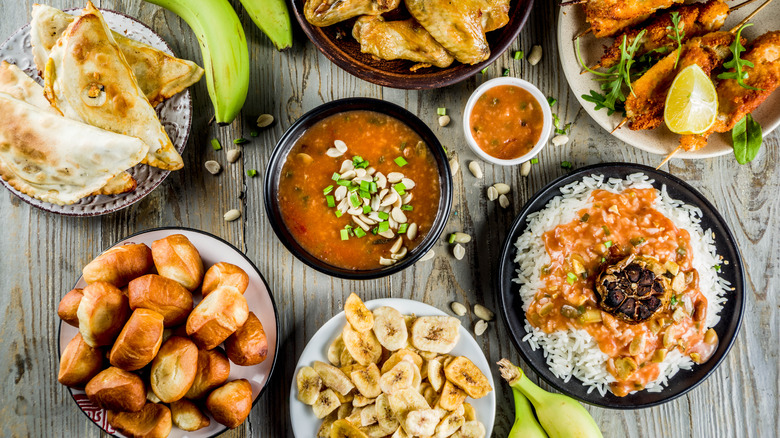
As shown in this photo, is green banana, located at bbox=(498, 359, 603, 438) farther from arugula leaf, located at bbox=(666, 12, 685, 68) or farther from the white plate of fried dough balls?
arugula leaf, located at bbox=(666, 12, 685, 68)

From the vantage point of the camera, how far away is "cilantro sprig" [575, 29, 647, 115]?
2.42 m

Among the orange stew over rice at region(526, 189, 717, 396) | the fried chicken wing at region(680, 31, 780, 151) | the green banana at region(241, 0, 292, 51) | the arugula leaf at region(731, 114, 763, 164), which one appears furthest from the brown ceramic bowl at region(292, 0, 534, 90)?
the arugula leaf at region(731, 114, 763, 164)

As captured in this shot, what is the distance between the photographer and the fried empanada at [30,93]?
2371 millimetres

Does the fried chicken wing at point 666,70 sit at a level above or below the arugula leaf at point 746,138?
above

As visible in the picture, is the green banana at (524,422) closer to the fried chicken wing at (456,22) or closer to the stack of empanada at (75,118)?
the fried chicken wing at (456,22)

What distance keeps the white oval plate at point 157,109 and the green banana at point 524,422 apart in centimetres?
219

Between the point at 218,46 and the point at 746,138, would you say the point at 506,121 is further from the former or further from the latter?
the point at 218,46

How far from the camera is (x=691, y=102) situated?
2299 millimetres

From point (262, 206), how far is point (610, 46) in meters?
2.05

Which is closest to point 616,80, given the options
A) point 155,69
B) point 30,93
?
point 155,69

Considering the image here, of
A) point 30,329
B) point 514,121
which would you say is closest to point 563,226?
point 514,121

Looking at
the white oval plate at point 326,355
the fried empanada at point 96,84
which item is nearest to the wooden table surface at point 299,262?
the white oval plate at point 326,355

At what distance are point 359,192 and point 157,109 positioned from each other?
1.13 metres

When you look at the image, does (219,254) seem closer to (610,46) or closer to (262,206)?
(262,206)
